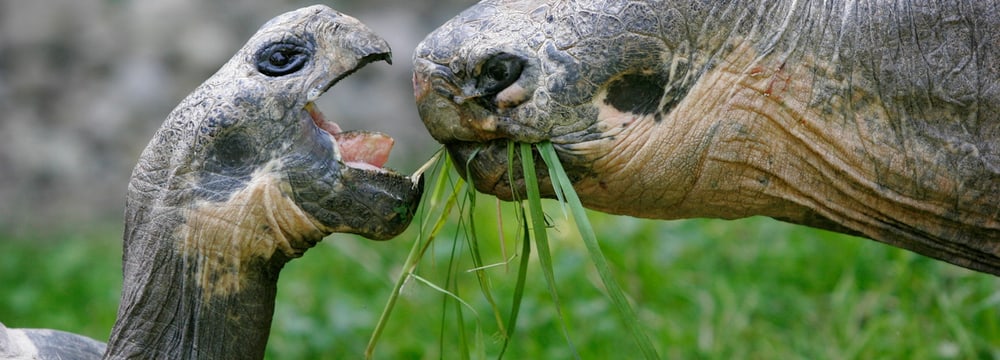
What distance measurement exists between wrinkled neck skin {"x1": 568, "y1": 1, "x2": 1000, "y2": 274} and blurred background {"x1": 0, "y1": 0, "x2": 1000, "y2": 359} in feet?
1.73

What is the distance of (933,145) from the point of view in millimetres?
2439

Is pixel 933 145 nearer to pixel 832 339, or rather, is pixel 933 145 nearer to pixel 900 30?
pixel 900 30

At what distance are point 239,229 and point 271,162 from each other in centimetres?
15

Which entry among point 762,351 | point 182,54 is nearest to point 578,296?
point 762,351

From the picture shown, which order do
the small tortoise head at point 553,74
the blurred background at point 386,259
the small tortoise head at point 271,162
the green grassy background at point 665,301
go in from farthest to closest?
the blurred background at point 386,259 → the green grassy background at point 665,301 → the small tortoise head at point 271,162 → the small tortoise head at point 553,74

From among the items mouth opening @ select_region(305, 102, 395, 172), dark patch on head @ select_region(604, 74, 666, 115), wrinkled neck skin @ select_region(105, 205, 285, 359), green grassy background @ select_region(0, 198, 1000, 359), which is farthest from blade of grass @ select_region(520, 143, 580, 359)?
green grassy background @ select_region(0, 198, 1000, 359)

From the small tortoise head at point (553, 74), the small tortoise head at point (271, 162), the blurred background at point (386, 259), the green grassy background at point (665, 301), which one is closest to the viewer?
the small tortoise head at point (553, 74)

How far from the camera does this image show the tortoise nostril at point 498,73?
7.94 feet

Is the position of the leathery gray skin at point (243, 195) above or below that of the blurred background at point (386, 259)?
above

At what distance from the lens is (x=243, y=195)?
8.32ft

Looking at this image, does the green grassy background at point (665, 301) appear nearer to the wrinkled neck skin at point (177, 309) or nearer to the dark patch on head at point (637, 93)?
the wrinkled neck skin at point (177, 309)

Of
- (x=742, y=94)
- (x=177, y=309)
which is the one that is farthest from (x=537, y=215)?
(x=177, y=309)

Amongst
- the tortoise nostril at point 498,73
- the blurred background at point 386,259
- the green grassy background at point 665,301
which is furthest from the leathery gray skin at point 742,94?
the green grassy background at point 665,301

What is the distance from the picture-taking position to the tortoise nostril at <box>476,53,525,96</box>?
242 centimetres
